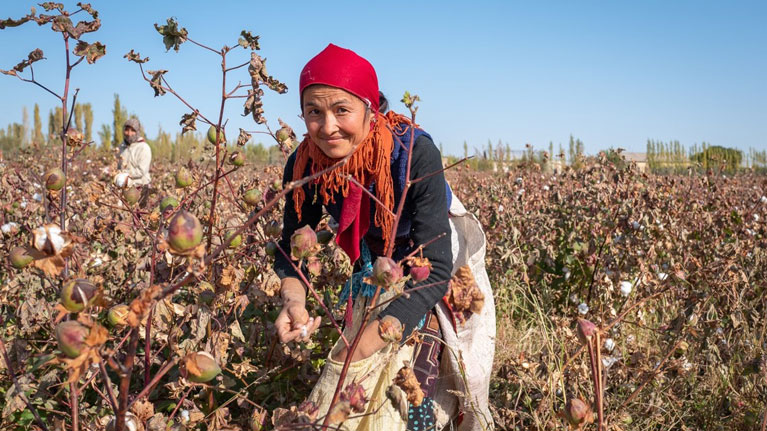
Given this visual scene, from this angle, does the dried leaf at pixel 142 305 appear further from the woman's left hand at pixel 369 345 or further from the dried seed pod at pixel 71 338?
the woman's left hand at pixel 369 345

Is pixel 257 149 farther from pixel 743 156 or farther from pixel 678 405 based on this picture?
pixel 678 405

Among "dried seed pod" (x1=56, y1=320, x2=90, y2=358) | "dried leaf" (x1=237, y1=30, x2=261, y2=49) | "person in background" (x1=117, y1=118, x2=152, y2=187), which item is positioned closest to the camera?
"dried seed pod" (x1=56, y1=320, x2=90, y2=358)

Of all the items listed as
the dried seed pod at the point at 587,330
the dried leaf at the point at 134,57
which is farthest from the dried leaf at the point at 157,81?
Answer: the dried seed pod at the point at 587,330

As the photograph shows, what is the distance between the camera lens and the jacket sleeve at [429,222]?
1459 mm

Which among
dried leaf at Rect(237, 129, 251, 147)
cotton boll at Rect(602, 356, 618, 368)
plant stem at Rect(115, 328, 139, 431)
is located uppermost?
dried leaf at Rect(237, 129, 251, 147)

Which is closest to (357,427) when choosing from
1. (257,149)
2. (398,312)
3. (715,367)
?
(398,312)

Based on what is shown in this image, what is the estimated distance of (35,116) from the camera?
2473 cm

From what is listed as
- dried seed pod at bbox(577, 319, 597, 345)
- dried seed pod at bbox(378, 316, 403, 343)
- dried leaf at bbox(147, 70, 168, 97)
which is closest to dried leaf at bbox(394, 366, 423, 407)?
dried seed pod at bbox(378, 316, 403, 343)

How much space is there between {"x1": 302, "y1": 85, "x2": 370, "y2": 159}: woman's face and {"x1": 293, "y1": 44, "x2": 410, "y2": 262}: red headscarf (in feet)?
0.06

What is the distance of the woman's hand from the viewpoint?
3.73 feet

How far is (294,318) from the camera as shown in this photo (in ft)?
4.12

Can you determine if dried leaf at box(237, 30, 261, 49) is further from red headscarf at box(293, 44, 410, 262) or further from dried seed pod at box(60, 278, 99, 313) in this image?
dried seed pod at box(60, 278, 99, 313)

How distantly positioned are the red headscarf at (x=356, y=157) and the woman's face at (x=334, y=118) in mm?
19

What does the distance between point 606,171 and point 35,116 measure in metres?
27.2
